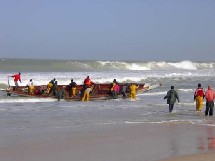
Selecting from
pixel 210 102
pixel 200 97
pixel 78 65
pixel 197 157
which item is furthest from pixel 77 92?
pixel 78 65

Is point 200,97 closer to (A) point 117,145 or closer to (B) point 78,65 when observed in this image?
(A) point 117,145

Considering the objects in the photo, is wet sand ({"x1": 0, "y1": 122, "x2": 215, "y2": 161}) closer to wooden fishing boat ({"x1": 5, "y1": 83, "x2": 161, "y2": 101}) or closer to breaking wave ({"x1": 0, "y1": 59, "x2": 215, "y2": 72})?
wooden fishing boat ({"x1": 5, "y1": 83, "x2": 161, "y2": 101})

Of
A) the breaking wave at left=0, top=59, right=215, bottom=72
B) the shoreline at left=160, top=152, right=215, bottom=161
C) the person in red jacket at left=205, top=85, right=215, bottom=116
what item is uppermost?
the breaking wave at left=0, top=59, right=215, bottom=72

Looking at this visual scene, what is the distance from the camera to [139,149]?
11469 mm

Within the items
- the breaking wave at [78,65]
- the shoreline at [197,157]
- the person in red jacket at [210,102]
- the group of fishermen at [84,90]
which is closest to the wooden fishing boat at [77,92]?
the group of fishermen at [84,90]

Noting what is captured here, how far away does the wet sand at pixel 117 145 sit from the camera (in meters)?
10.6

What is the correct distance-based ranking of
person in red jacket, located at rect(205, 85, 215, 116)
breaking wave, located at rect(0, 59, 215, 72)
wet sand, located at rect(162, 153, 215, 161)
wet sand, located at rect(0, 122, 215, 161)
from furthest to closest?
breaking wave, located at rect(0, 59, 215, 72)
person in red jacket, located at rect(205, 85, 215, 116)
wet sand, located at rect(0, 122, 215, 161)
wet sand, located at rect(162, 153, 215, 161)

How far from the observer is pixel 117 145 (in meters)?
12.0

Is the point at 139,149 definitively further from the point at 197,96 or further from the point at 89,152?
the point at 197,96

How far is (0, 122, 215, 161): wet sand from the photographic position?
1056 centimetres

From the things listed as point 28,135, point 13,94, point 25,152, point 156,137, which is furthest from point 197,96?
point 13,94

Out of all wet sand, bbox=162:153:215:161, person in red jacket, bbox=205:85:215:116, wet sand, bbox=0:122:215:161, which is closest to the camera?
wet sand, bbox=162:153:215:161

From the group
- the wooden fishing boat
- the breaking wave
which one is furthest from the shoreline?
the breaking wave

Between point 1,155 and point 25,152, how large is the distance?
0.61 meters
